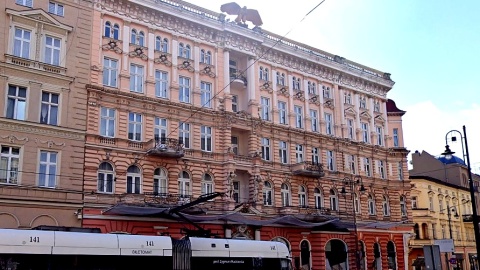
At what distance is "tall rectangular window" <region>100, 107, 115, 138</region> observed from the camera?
34250 mm

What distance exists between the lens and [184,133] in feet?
125

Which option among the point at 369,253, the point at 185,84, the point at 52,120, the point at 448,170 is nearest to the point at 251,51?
the point at 185,84

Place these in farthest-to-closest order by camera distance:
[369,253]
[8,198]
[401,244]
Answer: [401,244], [369,253], [8,198]

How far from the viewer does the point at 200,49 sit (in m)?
40.5

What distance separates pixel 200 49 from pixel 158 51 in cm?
387

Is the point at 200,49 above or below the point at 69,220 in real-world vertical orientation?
above

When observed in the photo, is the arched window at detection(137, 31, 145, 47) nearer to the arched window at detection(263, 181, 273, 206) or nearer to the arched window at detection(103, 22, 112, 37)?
the arched window at detection(103, 22, 112, 37)

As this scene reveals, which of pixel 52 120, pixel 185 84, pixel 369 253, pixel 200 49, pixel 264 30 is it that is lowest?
pixel 369 253

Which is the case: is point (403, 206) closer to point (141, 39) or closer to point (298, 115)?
point (298, 115)

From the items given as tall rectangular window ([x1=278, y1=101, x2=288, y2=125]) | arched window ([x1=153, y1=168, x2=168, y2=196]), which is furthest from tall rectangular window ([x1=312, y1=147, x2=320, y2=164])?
arched window ([x1=153, y1=168, x2=168, y2=196])

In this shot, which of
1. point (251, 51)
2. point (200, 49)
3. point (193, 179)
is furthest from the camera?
point (251, 51)

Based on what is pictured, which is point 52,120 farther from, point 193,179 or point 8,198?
point 193,179

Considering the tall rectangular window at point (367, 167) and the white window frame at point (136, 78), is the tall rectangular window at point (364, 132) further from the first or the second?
the white window frame at point (136, 78)

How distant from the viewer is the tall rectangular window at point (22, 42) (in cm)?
3123
